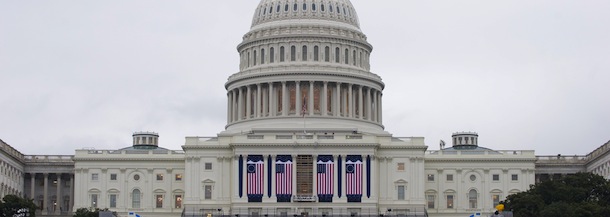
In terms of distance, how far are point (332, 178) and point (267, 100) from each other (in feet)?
74.4

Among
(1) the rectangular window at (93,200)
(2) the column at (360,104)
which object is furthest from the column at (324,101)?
(1) the rectangular window at (93,200)

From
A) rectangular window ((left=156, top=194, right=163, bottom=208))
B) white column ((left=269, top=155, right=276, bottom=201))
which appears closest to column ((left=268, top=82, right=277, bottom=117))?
white column ((left=269, top=155, right=276, bottom=201))

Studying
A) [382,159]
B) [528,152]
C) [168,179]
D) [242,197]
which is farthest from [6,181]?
[528,152]

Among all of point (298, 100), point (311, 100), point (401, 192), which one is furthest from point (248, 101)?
point (401, 192)

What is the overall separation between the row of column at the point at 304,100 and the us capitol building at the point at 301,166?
7.3 inches

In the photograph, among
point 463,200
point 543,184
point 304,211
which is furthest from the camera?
point 463,200

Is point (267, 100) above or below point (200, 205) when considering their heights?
above

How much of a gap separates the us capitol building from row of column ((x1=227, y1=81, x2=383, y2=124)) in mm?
186

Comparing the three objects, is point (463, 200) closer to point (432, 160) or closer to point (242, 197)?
point (432, 160)

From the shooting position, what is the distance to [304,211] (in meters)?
177

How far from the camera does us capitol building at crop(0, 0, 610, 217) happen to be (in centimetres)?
17925

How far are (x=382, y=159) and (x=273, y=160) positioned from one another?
585 inches

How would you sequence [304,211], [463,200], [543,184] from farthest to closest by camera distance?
[463,200]
[304,211]
[543,184]

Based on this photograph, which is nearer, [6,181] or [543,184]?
[543,184]
